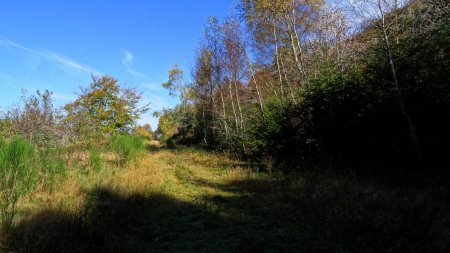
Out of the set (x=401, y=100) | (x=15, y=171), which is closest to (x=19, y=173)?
(x=15, y=171)

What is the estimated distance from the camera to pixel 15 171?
609 cm

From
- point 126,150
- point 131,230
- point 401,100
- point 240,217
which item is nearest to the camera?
point 131,230

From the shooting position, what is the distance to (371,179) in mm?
8680

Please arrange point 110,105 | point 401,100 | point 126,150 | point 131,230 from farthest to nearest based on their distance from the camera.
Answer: point 110,105, point 126,150, point 401,100, point 131,230

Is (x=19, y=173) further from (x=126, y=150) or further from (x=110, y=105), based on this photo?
(x=110, y=105)

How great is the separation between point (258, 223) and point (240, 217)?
0.52 metres

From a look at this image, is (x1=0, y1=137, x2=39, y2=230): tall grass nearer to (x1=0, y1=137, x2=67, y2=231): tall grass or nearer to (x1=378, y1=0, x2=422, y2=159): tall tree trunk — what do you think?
(x1=0, y1=137, x2=67, y2=231): tall grass

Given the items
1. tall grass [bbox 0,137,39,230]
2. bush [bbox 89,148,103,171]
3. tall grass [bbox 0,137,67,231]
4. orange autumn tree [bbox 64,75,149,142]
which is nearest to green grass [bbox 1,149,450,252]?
tall grass [bbox 0,137,67,231]

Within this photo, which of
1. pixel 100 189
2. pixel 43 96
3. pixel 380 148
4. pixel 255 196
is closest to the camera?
pixel 100 189

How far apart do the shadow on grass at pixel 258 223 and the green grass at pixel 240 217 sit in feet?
0.05

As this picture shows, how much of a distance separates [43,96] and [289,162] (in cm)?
1463

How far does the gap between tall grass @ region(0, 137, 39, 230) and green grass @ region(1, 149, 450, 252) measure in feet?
1.38

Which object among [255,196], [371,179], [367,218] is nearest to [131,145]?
[255,196]

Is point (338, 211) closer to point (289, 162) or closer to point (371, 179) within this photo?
point (371, 179)
